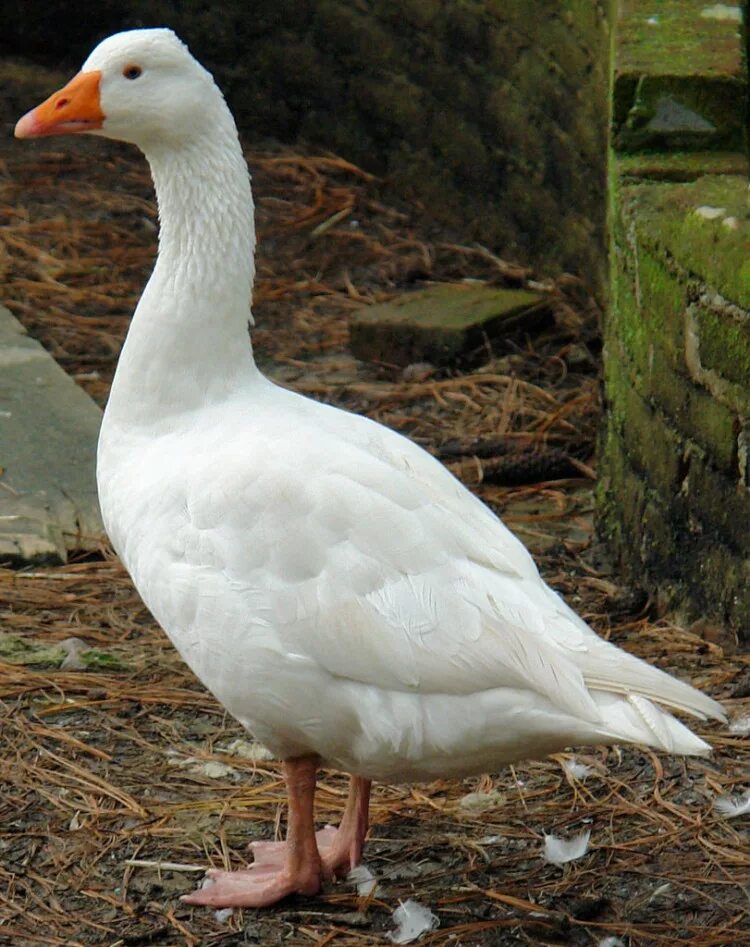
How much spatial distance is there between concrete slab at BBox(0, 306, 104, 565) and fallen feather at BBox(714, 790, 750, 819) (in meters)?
2.19

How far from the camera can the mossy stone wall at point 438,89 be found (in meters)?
6.45

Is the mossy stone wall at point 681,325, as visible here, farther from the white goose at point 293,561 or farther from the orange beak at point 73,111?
the orange beak at point 73,111

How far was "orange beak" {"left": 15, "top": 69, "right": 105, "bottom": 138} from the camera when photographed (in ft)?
11.0

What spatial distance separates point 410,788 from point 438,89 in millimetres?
4474

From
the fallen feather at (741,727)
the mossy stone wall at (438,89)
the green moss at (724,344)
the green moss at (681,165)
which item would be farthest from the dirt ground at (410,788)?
the green moss at (681,165)

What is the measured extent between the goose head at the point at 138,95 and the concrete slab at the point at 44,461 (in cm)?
166

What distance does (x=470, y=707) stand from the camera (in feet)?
9.48

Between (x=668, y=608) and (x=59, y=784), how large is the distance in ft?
5.90

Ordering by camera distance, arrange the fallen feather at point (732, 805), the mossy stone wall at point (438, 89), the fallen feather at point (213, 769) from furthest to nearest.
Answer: the mossy stone wall at point (438, 89)
the fallen feather at point (213, 769)
the fallen feather at point (732, 805)

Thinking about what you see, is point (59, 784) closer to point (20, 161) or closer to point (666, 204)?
point (666, 204)

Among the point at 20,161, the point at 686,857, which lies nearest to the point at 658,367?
the point at 686,857

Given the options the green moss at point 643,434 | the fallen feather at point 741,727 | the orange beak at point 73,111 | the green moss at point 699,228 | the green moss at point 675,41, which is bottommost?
the fallen feather at point 741,727

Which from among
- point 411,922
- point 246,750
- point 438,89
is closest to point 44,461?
point 246,750

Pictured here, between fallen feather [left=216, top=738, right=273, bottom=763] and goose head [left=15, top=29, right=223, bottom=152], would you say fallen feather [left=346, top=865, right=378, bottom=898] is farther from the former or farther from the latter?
goose head [left=15, top=29, right=223, bottom=152]
